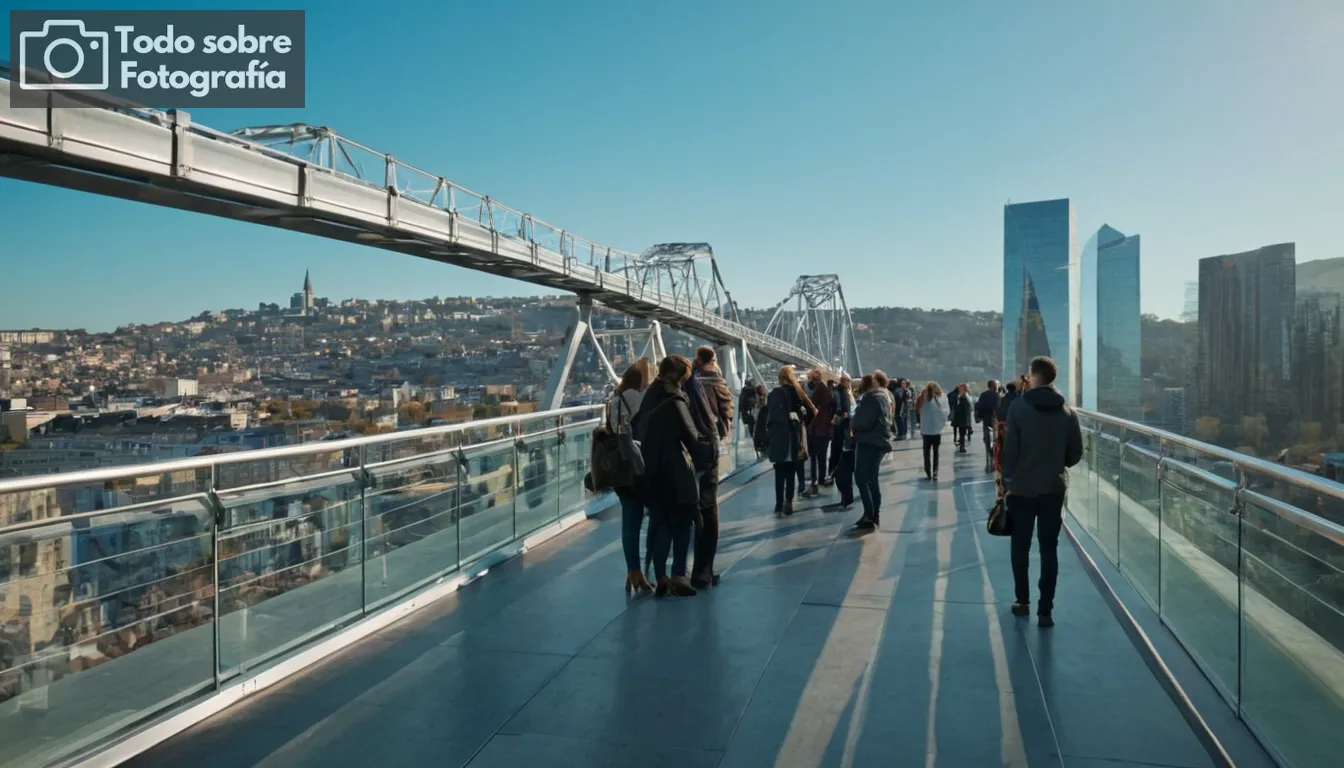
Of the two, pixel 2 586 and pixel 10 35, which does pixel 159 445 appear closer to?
pixel 10 35

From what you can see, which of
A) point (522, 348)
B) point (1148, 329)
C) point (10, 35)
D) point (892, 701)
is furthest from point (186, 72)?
point (1148, 329)

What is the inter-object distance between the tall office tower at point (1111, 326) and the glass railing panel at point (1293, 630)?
62803mm

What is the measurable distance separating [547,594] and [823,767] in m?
2.85

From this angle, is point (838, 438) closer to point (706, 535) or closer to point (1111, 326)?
point (706, 535)

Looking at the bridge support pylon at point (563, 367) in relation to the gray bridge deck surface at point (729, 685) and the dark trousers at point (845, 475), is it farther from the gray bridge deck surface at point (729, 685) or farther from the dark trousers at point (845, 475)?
the gray bridge deck surface at point (729, 685)

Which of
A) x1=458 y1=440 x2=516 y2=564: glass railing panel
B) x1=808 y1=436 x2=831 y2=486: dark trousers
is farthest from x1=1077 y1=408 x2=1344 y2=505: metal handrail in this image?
x1=808 y1=436 x2=831 y2=486: dark trousers

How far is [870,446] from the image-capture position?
831 centimetres

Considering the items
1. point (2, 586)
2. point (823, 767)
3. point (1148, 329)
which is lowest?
point (823, 767)

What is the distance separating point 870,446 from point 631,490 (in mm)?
3296

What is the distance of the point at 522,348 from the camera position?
1533 inches

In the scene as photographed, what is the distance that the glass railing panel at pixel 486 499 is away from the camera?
6.34 meters

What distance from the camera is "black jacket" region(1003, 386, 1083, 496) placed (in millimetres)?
5082

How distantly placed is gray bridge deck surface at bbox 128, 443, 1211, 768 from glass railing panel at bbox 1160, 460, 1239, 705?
0.92ft
